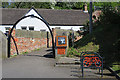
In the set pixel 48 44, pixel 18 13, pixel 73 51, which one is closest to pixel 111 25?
pixel 73 51

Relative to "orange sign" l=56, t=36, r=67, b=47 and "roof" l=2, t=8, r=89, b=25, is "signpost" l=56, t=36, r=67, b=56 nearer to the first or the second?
"orange sign" l=56, t=36, r=67, b=47

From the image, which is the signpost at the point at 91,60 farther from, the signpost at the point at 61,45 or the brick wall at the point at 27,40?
the brick wall at the point at 27,40

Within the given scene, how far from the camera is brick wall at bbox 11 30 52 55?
1862cm

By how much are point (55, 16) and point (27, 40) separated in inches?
875

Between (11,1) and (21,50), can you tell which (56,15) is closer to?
(11,1)

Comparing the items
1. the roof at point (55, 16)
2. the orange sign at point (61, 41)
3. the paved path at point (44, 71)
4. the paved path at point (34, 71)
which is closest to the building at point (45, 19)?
the roof at point (55, 16)

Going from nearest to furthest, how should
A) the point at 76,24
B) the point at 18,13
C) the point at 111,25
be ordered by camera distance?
the point at 111,25 → the point at 76,24 → the point at 18,13

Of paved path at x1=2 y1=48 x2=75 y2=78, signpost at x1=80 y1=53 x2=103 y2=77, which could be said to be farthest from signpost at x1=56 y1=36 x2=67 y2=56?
signpost at x1=80 y1=53 x2=103 y2=77

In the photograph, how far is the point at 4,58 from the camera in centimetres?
1600

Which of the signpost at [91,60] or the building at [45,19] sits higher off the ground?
the building at [45,19]

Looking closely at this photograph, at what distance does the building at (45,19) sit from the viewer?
40.4 metres

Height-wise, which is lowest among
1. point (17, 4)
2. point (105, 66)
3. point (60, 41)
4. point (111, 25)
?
point (105, 66)

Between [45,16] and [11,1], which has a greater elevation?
[11,1]

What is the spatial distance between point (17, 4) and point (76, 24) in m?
25.1
